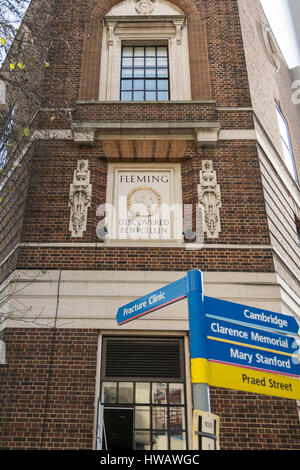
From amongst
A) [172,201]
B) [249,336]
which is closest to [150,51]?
[172,201]

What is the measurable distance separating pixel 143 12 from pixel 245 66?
345cm

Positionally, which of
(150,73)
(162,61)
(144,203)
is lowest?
(144,203)

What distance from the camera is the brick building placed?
7.52m

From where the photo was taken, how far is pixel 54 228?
907 cm

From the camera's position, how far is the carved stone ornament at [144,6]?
40.0ft

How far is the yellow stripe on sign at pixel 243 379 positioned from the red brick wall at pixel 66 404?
3373 millimetres

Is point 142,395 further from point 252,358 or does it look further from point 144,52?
point 144,52

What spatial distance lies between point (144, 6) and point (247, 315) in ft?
35.5

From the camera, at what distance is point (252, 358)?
4.11 m

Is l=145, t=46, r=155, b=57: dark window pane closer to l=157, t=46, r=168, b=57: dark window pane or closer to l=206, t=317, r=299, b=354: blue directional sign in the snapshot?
l=157, t=46, r=168, b=57: dark window pane

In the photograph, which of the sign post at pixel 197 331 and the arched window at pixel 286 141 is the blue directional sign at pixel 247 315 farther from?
the arched window at pixel 286 141

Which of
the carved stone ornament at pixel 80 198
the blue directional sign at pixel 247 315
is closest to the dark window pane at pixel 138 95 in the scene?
the carved stone ornament at pixel 80 198

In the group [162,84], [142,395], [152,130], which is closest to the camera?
[142,395]

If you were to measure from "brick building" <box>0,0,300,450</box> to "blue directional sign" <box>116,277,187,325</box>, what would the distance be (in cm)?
334
